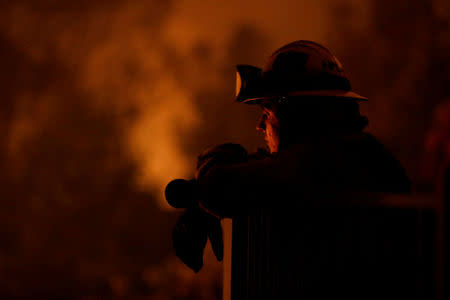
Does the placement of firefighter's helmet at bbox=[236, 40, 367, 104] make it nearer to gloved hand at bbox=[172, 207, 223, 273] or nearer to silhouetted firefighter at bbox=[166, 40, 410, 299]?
silhouetted firefighter at bbox=[166, 40, 410, 299]

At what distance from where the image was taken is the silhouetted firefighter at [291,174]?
39.7 inches

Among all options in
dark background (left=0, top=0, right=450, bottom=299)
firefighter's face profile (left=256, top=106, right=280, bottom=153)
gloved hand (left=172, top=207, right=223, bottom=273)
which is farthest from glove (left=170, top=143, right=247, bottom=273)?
dark background (left=0, top=0, right=450, bottom=299)

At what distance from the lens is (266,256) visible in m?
1.10

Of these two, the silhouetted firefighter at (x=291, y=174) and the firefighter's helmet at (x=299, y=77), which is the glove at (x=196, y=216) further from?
the firefighter's helmet at (x=299, y=77)

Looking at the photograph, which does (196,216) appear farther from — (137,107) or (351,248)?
(137,107)

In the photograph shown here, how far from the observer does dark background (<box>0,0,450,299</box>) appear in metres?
4.96

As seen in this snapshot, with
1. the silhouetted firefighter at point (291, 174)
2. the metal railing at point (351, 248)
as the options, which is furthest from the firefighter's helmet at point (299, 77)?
the metal railing at point (351, 248)

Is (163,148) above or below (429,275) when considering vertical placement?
above

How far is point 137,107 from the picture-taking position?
5.41m

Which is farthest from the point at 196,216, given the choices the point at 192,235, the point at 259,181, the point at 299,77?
the point at 299,77

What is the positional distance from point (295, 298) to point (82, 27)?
4.95m

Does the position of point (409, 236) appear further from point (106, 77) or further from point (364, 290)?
point (106, 77)

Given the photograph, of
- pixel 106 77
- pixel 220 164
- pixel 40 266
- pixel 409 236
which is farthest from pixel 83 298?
pixel 409 236

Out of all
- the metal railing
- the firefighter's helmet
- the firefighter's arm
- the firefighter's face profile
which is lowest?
the metal railing
